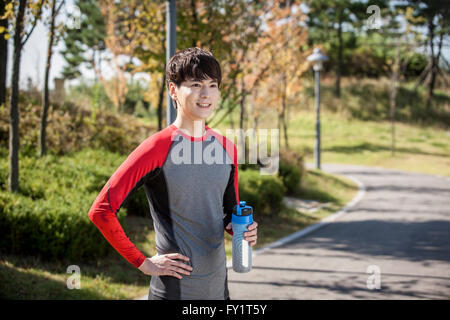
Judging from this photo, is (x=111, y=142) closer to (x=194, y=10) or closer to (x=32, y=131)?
(x=32, y=131)

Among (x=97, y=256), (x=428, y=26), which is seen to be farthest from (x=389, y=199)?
(x=428, y=26)

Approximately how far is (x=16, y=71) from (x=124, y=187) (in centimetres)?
501

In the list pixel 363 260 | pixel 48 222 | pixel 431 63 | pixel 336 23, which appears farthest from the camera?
pixel 336 23

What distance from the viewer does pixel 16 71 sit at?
6.19 meters

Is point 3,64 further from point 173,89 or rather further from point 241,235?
point 241,235

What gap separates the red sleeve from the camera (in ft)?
6.64

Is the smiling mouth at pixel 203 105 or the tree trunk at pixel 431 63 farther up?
the tree trunk at pixel 431 63

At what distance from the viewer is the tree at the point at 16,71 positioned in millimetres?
6113

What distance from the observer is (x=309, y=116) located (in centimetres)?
3875

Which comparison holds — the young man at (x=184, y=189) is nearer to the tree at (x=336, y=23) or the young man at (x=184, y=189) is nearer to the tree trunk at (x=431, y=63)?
the tree trunk at (x=431, y=63)

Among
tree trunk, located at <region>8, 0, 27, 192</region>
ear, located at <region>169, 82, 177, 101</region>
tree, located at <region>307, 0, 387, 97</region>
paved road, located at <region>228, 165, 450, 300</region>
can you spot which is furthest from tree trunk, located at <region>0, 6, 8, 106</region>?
tree, located at <region>307, 0, 387, 97</region>

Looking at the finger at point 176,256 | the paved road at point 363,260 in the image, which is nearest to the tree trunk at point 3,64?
the paved road at point 363,260

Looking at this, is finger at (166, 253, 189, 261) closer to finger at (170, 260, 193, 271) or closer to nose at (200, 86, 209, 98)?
finger at (170, 260, 193, 271)

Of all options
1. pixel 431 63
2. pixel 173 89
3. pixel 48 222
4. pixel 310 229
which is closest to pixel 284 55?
pixel 310 229
